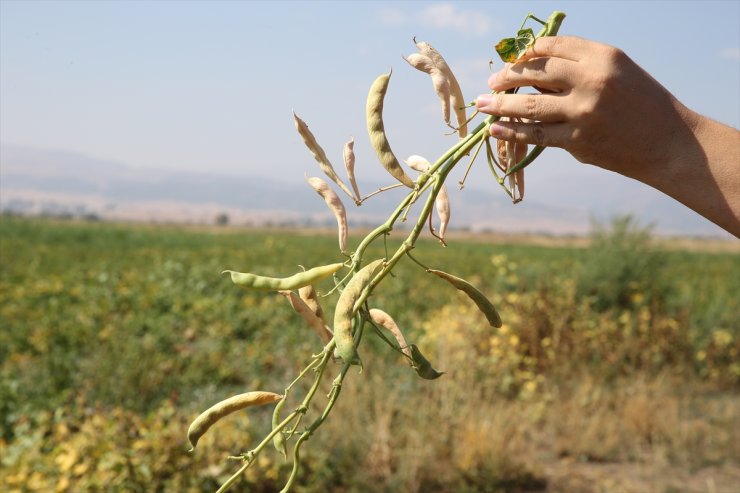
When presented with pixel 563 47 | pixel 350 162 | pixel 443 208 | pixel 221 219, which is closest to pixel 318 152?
pixel 350 162

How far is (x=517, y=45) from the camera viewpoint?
0.69 m

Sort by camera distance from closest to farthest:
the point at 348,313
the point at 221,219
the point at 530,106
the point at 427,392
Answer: the point at 348,313
the point at 530,106
the point at 427,392
the point at 221,219

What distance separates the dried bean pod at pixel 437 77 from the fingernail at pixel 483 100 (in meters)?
0.03

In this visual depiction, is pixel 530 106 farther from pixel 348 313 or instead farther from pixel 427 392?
pixel 427 392

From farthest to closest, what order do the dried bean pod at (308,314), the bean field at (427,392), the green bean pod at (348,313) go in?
1. the bean field at (427,392)
2. the dried bean pod at (308,314)
3. the green bean pod at (348,313)

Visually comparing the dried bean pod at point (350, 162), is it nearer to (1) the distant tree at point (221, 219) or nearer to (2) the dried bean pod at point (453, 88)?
(2) the dried bean pod at point (453, 88)

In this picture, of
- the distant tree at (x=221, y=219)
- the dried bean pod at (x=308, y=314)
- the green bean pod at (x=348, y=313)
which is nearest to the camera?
the green bean pod at (x=348, y=313)

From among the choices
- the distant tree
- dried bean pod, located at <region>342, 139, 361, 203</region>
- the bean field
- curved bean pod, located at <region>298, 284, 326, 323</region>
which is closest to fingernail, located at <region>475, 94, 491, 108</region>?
dried bean pod, located at <region>342, 139, 361, 203</region>

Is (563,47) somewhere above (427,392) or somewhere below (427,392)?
above

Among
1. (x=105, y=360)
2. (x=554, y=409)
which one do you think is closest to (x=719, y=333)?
(x=554, y=409)

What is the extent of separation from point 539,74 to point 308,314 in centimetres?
32

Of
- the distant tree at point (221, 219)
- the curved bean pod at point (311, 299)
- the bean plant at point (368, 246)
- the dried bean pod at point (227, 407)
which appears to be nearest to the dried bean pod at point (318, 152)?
the bean plant at point (368, 246)

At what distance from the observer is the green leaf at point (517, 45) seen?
689 millimetres

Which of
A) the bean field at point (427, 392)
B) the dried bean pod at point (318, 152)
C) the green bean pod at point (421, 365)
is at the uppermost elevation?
the dried bean pod at point (318, 152)
